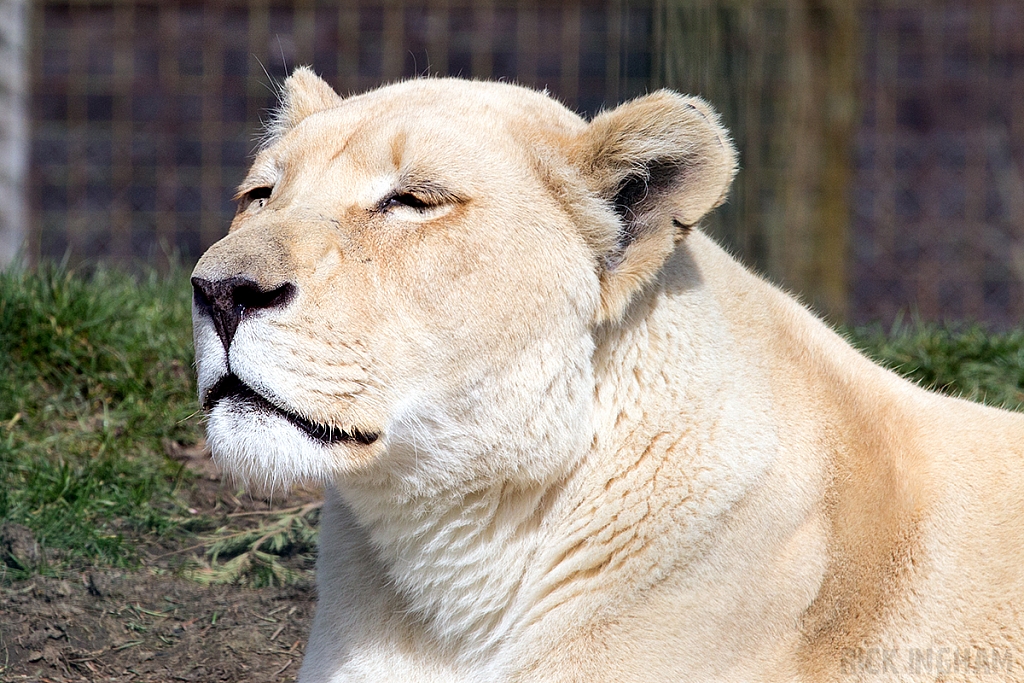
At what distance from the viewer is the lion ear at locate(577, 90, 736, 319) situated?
8.79ft

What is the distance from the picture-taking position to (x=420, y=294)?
102 inches

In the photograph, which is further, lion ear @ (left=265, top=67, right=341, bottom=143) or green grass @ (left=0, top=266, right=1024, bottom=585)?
green grass @ (left=0, top=266, right=1024, bottom=585)

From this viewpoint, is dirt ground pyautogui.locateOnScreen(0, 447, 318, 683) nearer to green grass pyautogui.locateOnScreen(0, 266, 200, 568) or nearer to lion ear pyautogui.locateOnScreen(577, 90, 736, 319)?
green grass pyautogui.locateOnScreen(0, 266, 200, 568)

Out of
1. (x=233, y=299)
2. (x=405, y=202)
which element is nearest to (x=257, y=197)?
(x=405, y=202)

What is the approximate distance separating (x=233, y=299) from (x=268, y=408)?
23cm

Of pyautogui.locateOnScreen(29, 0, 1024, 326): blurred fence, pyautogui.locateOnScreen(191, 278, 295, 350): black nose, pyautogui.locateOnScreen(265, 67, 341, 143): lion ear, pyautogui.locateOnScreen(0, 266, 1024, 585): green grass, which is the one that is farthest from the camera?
pyautogui.locateOnScreen(29, 0, 1024, 326): blurred fence

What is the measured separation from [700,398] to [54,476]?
221 centimetres

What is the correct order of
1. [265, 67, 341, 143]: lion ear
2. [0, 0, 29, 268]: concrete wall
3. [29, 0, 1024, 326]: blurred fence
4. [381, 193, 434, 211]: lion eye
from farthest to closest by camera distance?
1. [0, 0, 29, 268]: concrete wall
2. [29, 0, 1024, 326]: blurred fence
3. [265, 67, 341, 143]: lion ear
4. [381, 193, 434, 211]: lion eye

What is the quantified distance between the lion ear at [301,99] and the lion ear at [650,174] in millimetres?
787

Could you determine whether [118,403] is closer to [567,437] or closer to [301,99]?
[301,99]

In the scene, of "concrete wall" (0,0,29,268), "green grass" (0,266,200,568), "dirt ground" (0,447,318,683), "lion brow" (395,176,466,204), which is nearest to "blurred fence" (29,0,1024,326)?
"concrete wall" (0,0,29,268)

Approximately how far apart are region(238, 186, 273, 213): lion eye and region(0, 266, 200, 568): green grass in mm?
1293

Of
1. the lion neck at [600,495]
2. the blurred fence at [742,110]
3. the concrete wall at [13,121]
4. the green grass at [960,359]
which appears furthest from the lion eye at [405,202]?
the concrete wall at [13,121]

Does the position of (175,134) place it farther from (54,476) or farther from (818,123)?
(54,476)
